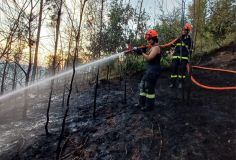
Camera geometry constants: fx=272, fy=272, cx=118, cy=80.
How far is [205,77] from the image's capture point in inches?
414

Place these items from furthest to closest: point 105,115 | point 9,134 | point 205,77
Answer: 1. point 205,77
2. point 9,134
3. point 105,115

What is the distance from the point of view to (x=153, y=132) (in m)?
5.90

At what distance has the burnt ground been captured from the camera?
518cm

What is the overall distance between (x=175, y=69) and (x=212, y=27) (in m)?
8.49

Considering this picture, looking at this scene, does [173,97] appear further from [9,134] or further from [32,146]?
[9,134]

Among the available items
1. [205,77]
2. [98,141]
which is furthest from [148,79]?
[205,77]

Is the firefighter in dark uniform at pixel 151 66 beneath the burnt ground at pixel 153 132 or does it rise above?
above

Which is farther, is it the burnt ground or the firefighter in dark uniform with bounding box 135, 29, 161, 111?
the firefighter in dark uniform with bounding box 135, 29, 161, 111

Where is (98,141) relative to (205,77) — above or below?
below

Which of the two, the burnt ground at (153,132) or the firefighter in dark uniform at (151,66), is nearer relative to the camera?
the burnt ground at (153,132)

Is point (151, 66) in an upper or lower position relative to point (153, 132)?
upper

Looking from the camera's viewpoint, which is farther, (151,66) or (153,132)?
(151,66)

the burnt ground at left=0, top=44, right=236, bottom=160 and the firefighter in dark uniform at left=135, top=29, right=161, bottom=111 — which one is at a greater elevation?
the firefighter in dark uniform at left=135, top=29, right=161, bottom=111

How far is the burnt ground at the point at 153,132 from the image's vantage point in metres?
5.18
